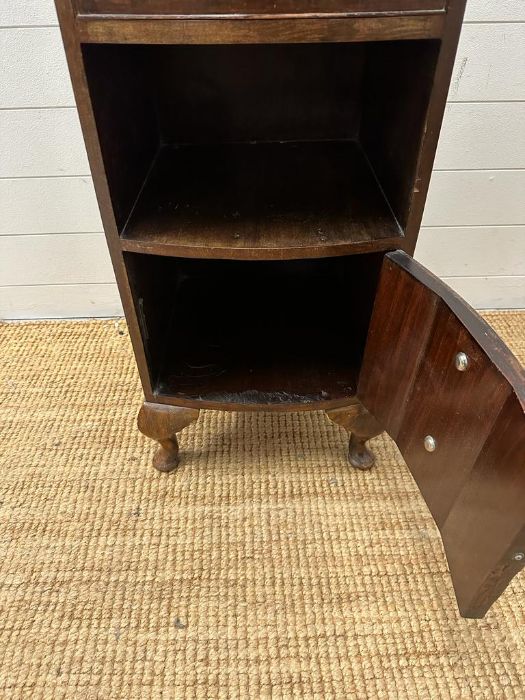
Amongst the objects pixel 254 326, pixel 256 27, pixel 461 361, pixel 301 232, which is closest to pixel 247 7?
pixel 256 27

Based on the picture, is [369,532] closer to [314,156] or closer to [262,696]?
[262,696]

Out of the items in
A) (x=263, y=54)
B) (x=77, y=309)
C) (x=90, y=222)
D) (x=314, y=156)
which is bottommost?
(x=77, y=309)

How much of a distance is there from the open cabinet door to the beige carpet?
161 millimetres

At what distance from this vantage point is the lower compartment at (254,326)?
0.68 meters

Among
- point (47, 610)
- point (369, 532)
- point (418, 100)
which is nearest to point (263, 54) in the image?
point (418, 100)

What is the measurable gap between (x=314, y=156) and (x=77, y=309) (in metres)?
0.65

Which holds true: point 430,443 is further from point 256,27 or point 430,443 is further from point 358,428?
point 256,27

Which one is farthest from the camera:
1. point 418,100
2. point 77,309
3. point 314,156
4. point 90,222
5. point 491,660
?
point 77,309

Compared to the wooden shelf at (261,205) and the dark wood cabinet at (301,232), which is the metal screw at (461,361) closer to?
the dark wood cabinet at (301,232)

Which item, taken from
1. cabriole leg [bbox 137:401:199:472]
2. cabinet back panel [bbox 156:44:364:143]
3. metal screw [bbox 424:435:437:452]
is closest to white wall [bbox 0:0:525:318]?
cabinet back panel [bbox 156:44:364:143]

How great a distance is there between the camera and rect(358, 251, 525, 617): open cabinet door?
0.40 metres

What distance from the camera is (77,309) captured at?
1.14 meters

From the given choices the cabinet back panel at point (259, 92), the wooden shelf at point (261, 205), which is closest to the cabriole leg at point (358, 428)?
the wooden shelf at point (261, 205)

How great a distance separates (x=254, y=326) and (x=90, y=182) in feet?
1.41
